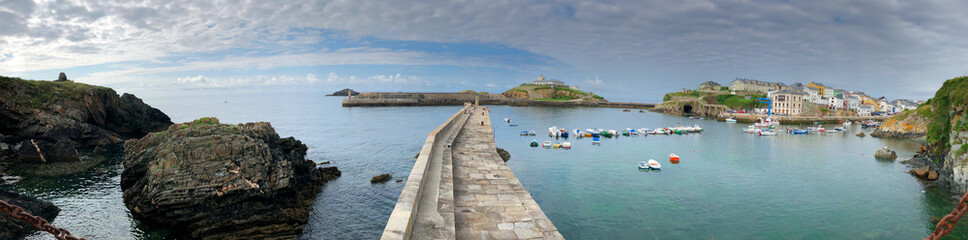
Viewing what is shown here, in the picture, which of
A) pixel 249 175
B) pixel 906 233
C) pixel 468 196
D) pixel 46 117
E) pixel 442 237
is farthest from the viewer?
pixel 46 117

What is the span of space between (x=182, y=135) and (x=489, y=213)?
16.3 meters

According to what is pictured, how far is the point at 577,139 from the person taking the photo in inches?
1757

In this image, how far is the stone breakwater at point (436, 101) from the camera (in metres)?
113

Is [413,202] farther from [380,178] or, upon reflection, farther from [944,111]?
[944,111]

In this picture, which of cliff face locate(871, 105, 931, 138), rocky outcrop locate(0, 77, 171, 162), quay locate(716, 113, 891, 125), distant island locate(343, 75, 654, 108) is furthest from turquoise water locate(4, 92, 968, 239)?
distant island locate(343, 75, 654, 108)

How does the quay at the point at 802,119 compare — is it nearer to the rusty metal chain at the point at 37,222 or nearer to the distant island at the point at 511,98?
the distant island at the point at 511,98

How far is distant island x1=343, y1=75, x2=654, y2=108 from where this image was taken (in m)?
118

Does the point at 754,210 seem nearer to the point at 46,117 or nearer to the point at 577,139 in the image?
the point at 577,139

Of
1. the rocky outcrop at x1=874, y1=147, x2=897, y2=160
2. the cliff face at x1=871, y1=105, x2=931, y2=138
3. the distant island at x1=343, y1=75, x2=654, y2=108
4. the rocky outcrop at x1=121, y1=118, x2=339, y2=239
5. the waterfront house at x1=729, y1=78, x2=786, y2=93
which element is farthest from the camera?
the distant island at x1=343, y1=75, x2=654, y2=108

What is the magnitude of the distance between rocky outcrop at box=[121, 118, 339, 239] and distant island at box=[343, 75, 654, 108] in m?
94.1

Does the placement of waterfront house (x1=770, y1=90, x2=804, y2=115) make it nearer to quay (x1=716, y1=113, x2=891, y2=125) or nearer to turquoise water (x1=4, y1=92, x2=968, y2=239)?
quay (x1=716, y1=113, x2=891, y2=125)

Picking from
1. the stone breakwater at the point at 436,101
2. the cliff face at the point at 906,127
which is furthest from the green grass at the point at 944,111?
the stone breakwater at the point at 436,101

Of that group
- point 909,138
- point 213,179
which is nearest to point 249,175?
point 213,179

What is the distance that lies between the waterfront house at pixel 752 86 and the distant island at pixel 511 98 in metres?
22.5
